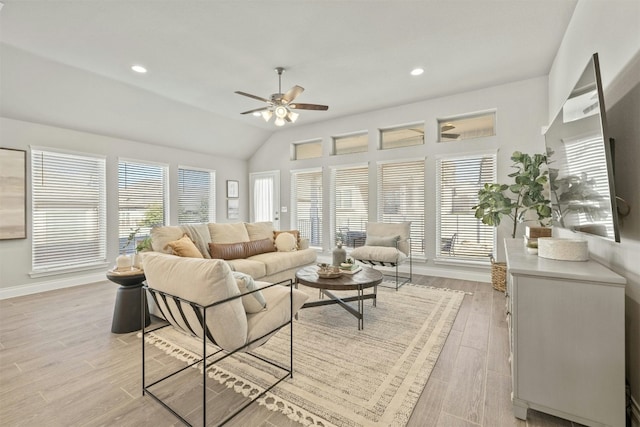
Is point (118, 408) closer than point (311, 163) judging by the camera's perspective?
Yes

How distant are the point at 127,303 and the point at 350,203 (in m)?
4.21

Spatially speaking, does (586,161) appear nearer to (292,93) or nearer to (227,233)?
(292,93)

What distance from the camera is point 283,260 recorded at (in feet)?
13.5

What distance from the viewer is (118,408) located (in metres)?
1.73

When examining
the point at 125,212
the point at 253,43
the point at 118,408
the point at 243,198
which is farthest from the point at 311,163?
the point at 118,408

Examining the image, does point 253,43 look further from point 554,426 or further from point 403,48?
point 554,426

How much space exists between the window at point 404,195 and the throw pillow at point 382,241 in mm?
802

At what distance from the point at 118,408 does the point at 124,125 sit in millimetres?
4762

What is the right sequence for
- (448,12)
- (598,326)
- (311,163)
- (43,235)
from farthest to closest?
(311,163), (43,235), (448,12), (598,326)

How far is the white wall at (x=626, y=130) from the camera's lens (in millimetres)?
1517

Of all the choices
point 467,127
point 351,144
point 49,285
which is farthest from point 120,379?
point 467,127

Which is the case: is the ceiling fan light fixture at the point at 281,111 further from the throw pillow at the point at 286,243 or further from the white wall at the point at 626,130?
the white wall at the point at 626,130

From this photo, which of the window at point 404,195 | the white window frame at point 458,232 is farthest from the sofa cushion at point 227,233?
the white window frame at point 458,232

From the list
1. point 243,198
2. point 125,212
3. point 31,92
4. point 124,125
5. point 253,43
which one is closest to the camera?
point 253,43
